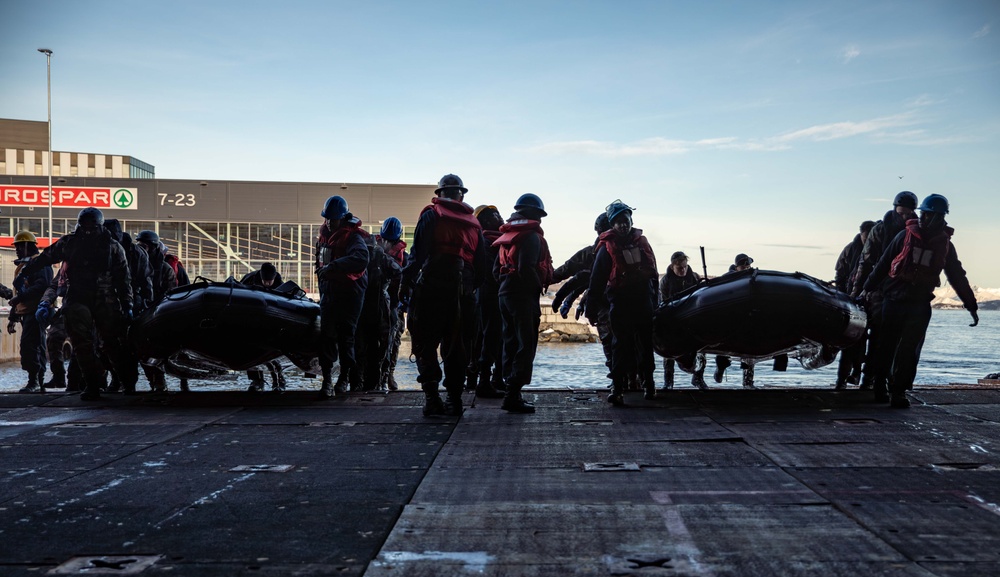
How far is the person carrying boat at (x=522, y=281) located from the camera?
7434 mm

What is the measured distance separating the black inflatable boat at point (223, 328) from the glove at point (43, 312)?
263 centimetres

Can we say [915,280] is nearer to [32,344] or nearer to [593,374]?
[32,344]

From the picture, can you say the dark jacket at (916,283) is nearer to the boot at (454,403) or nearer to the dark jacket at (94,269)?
the boot at (454,403)

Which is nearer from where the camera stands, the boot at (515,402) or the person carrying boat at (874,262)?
the boot at (515,402)

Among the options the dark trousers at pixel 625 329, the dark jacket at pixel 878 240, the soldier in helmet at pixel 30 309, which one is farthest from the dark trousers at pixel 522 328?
the soldier in helmet at pixel 30 309

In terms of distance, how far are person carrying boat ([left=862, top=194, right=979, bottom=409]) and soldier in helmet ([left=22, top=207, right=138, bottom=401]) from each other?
7.18m

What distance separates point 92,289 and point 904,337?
751cm

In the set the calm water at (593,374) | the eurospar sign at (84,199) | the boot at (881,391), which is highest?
the eurospar sign at (84,199)

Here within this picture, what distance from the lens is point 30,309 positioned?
1111 cm

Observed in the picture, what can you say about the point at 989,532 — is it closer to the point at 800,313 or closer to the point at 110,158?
the point at 800,313

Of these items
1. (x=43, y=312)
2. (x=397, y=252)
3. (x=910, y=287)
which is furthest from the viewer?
(x=397, y=252)

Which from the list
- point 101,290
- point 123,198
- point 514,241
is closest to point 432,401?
point 514,241

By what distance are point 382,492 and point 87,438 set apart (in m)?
2.94

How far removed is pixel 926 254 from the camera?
760 cm
